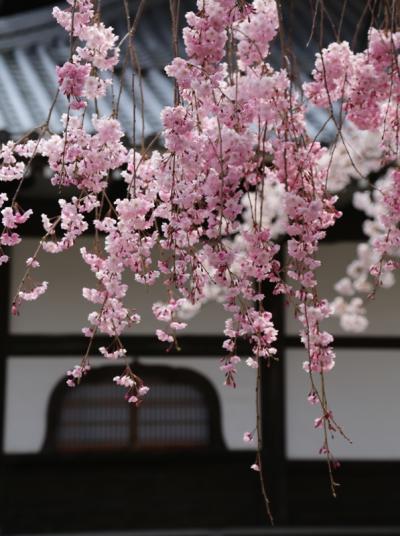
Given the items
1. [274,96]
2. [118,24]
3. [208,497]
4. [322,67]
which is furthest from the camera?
[118,24]

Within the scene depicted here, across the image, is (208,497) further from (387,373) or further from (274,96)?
(274,96)

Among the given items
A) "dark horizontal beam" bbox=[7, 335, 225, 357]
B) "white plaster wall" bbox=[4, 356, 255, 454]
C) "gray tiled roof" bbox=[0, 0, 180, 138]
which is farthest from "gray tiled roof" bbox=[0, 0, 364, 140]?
"white plaster wall" bbox=[4, 356, 255, 454]

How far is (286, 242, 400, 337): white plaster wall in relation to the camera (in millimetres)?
6789

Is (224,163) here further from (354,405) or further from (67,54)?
(67,54)

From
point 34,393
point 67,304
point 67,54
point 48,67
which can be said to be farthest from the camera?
point 67,54

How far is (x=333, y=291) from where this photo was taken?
268 inches

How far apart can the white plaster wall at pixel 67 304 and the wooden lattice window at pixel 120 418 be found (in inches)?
12.3

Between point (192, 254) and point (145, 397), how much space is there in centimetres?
411

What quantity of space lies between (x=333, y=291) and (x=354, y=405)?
0.72 meters

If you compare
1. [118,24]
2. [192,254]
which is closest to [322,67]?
[192,254]

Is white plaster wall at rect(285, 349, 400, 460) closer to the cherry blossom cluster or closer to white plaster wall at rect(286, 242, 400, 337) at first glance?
white plaster wall at rect(286, 242, 400, 337)

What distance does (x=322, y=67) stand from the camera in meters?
2.76

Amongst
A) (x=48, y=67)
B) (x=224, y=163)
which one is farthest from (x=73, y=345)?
(x=224, y=163)

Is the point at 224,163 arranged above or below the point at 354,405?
above
